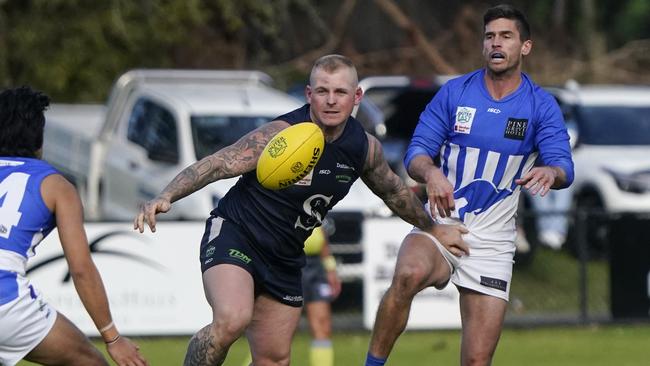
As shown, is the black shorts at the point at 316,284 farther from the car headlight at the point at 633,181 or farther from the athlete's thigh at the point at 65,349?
the car headlight at the point at 633,181

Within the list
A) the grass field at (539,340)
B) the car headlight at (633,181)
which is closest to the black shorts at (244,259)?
the grass field at (539,340)

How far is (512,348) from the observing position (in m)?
12.9

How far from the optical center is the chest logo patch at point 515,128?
785 centimetres

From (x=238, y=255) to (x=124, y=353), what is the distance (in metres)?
0.86

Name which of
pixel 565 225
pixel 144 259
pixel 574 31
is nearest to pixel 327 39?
pixel 574 31

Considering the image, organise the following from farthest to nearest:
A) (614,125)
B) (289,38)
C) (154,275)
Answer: (289,38) < (614,125) < (154,275)

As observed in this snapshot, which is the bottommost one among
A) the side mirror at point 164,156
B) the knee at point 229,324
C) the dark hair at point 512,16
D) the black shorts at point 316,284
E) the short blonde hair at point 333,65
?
the black shorts at point 316,284

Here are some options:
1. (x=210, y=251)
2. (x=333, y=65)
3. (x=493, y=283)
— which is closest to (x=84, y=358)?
(x=210, y=251)

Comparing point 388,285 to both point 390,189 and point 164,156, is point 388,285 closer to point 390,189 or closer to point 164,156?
point 164,156

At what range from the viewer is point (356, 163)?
7.53m

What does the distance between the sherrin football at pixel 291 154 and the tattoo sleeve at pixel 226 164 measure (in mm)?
90

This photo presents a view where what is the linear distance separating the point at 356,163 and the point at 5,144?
1.87 meters

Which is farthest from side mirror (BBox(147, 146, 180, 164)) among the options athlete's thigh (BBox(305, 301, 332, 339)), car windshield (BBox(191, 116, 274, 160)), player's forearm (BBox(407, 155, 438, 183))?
player's forearm (BBox(407, 155, 438, 183))

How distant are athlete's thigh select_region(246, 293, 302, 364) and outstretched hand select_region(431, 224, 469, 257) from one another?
965mm
